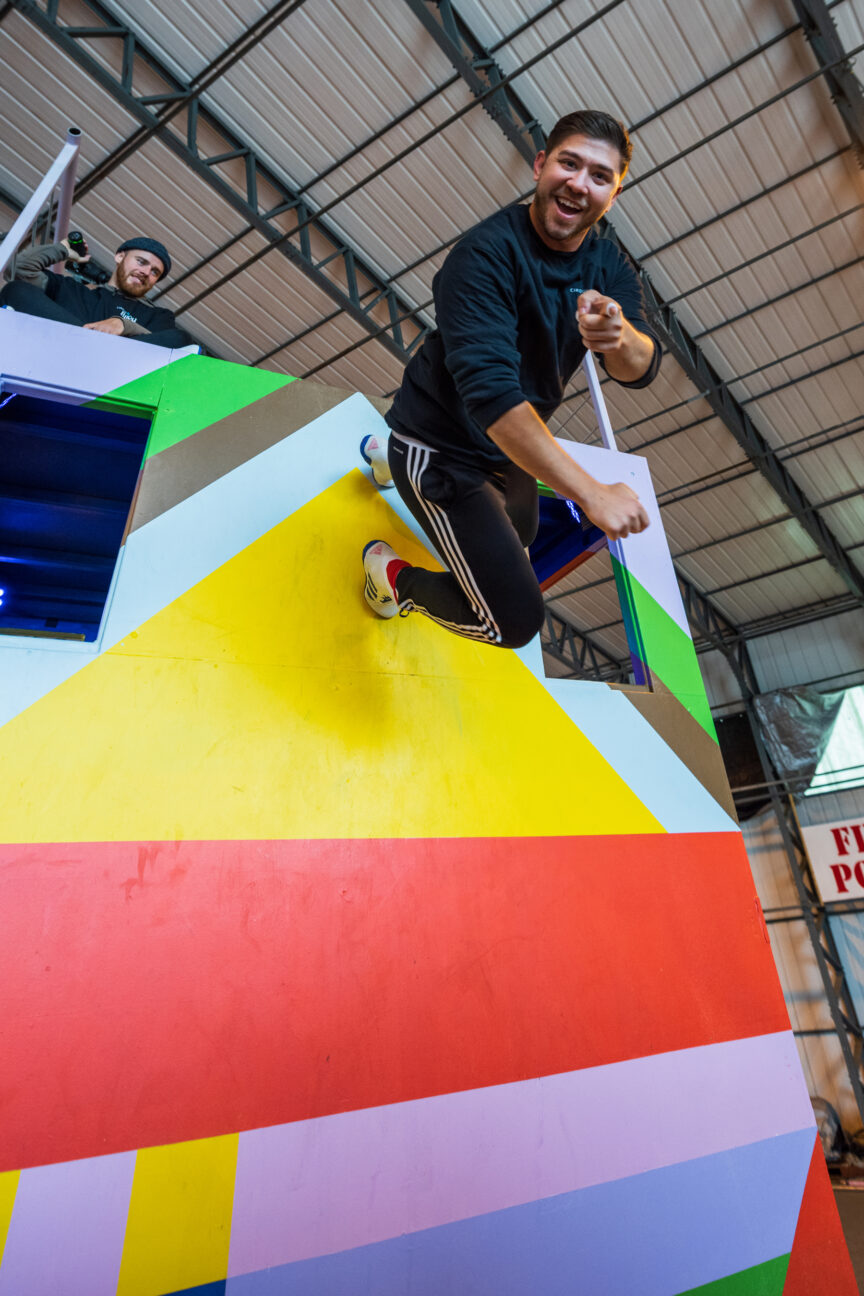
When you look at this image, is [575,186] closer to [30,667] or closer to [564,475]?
[564,475]

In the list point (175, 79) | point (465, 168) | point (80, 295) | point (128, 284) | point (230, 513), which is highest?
point (175, 79)

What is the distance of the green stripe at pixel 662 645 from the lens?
248 cm

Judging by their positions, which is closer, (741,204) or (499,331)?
(499,331)

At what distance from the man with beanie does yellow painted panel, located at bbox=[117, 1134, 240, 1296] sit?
85.3 inches

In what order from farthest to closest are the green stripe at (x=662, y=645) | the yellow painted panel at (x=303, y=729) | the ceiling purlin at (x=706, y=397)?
the ceiling purlin at (x=706, y=397) → the green stripe at (x=662, y=645) → the yellow painted panel at (x=303, y=729)

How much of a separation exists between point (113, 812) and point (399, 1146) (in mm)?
933

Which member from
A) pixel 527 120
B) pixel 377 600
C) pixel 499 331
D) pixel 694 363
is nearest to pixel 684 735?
pixel 377 600

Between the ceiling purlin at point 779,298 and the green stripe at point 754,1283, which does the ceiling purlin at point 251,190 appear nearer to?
the ceiling purlin at point 779,298

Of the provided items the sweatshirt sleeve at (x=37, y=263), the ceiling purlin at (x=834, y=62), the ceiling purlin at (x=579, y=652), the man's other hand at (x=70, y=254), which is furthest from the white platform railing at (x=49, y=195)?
the ceiling purlin at (x=579, y=652)

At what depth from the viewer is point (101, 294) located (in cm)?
282

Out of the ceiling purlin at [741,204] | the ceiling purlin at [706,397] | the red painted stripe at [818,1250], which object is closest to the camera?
the red painted stripe at [818,1250]

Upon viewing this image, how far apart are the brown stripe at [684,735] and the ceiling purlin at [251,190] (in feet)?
22.9

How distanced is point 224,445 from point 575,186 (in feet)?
3.89

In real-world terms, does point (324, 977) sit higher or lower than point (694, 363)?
lower
